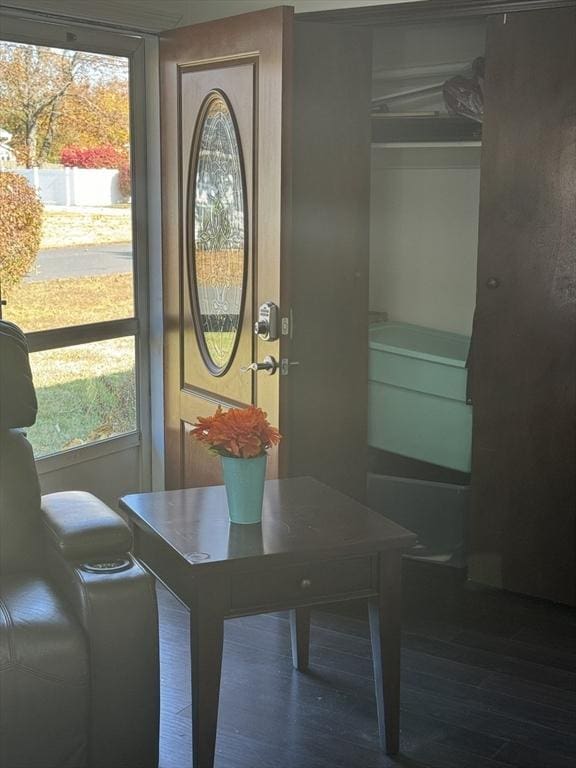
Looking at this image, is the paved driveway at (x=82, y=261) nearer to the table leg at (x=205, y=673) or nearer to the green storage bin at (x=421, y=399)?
the green storage bin at (x=421, y=399)

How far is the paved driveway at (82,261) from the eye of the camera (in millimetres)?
3842

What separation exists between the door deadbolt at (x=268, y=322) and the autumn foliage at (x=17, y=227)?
90 centimetres

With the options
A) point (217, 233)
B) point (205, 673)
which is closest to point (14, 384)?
point (205, 673)

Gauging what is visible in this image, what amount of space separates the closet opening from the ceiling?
1.56ft

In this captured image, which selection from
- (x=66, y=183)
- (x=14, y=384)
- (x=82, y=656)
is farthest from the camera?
(x=66, y=183)

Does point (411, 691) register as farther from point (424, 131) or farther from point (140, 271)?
point (424, 131)

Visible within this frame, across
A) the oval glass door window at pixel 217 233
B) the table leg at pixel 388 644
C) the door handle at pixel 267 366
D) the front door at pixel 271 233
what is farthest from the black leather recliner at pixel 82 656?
the oval glass door window at pixel 217 233

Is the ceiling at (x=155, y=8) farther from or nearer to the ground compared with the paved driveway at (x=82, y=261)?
farther from the ground

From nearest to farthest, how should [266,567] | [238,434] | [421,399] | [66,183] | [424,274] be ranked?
1. [266,567]
2. [238,434]
3. [66,183]
4. [421,399]
5. [424,274]

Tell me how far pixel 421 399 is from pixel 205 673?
1.96 meters

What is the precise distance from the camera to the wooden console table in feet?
8.12

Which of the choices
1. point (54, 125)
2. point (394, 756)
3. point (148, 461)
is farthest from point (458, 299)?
point (394, 756)

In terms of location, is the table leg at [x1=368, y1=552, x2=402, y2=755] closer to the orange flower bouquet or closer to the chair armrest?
the orange flower bouquet

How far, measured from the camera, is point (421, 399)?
4191 millimetres
